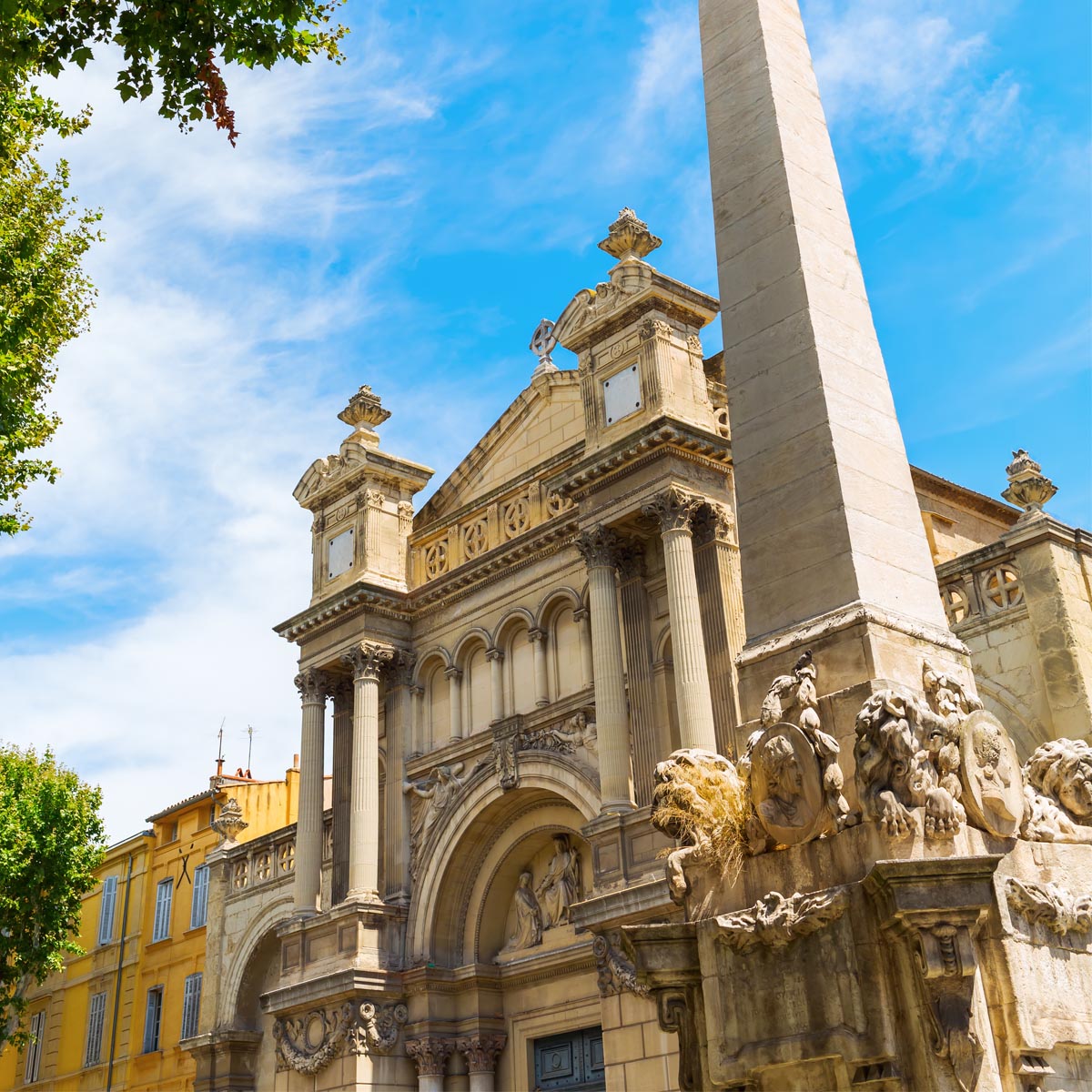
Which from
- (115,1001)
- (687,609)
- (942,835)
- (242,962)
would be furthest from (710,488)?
(115,1001)

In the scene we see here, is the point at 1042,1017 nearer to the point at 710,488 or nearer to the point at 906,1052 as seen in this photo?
the point at 906,1052

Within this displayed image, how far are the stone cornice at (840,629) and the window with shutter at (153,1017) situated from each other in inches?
1131

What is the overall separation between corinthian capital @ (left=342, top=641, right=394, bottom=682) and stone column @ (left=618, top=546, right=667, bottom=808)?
547 cm

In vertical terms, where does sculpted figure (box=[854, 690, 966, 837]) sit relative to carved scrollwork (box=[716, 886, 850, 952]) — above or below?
above

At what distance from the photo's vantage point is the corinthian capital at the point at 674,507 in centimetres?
1814

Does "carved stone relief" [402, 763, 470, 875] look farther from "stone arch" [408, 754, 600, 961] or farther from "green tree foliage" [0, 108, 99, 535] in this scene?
"green tree foliage" [0, 108, 99, 535]

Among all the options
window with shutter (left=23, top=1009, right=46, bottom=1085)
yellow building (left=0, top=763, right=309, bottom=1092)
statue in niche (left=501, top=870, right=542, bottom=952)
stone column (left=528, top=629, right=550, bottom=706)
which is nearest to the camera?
stone column (left=528, top=629, right=550, bottom=706)

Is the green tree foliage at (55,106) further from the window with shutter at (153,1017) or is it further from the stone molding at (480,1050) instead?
the window with shutter at (153,1017)

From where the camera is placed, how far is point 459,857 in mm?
21500

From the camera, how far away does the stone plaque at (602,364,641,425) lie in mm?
19625

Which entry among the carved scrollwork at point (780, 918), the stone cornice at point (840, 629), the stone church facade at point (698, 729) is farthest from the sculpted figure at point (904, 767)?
the stone cornice at point (840, 629)

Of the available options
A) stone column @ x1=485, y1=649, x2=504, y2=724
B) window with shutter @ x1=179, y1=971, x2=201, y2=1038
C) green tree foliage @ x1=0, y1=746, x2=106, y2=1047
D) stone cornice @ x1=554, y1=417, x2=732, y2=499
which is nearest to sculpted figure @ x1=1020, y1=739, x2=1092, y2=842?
stone cornice @ x1=554, y1=417, x2=732, y2=499

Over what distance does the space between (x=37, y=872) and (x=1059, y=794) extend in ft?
78.5

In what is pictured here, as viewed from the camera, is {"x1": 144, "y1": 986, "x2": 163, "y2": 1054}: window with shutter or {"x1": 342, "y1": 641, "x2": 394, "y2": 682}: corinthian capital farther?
{"x1": 144, "y1": 986, "x2": 163, "y2": 1054}: window with shutter
